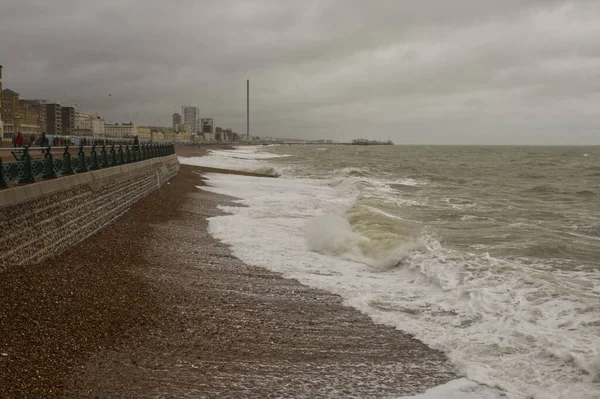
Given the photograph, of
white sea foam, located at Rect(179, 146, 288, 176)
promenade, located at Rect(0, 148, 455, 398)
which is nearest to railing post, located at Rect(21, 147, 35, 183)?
promenade, located at Rect(0, 148, 455, 398)

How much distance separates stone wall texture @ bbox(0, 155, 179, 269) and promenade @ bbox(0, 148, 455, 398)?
1.38ft

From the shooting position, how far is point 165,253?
474 inches

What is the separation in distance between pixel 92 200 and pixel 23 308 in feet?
22.6

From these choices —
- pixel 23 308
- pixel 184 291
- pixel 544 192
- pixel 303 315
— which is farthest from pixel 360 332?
pixel 544 192

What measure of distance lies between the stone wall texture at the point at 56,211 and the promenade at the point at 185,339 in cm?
42

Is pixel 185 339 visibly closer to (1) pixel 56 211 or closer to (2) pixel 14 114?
(1) pixel 56 211

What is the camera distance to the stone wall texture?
8508 mm

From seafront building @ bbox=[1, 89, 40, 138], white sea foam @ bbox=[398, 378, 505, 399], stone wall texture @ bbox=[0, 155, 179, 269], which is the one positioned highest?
seafront building @ bbox=[1, 89, 40, 138]

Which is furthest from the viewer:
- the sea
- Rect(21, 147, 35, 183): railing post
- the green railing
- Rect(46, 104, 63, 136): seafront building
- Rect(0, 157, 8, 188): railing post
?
Rect(46, 104, 63, 136): seafront building

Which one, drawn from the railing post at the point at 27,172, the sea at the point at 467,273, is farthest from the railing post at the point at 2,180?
the sea at the point at 467,273

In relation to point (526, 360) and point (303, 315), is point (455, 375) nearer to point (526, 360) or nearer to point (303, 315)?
point (526, 360)

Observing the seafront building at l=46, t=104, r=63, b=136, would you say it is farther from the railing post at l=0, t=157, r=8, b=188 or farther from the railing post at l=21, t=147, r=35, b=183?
the railing post at l=0, t=157, r=8, b=188

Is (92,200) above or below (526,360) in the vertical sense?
above

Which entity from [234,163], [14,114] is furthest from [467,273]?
[14,114]
